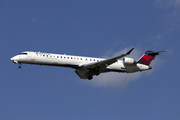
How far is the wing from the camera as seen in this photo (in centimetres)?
2959

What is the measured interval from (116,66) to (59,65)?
6503mm

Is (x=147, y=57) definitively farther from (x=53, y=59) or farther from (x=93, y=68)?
(x=53, y=59)

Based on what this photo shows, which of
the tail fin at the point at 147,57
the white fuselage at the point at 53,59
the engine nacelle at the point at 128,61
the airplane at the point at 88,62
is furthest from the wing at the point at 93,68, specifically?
Result: the tail fin at the point at 147,57

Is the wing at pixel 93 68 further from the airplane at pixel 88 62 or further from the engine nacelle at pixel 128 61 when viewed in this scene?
the engine nacelle at pixel 128 61

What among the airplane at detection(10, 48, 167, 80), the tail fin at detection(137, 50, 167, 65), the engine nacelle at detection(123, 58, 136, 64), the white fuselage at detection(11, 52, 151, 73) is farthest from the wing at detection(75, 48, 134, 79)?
the tail fin at detection(137, 50, 167, 65)

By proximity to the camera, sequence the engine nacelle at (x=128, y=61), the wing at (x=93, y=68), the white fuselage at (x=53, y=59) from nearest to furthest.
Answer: the white fuselage at (x=53, y=59)
the wing at (x=93, y=68)
the engine nacelle at (x=128, y=61)

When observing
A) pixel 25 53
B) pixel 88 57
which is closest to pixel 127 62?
pixel 88 57

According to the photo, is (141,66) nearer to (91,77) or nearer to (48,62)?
(91,77)

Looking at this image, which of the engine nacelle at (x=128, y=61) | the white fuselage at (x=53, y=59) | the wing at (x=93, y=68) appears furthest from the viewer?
the engine nacelle at (x=128, y=61)

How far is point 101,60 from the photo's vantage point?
31.4m

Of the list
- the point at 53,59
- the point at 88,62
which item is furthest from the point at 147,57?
the point at 53,59

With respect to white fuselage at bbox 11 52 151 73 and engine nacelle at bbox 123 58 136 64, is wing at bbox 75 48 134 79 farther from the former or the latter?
engine nacelle at bbox 123 58 136 64

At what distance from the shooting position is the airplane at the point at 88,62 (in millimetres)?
28906

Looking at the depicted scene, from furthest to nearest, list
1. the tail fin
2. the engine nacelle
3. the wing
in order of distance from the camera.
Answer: the tail fin
the engine nacelle
the wing
